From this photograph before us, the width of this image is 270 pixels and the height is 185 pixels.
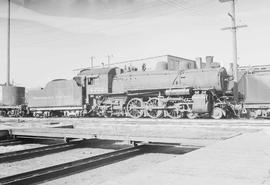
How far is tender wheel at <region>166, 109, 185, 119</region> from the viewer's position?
725 inches

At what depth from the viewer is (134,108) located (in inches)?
775

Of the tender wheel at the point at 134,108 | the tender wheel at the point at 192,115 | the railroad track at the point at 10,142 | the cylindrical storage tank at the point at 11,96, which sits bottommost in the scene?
the railroad track at the point at 10,142

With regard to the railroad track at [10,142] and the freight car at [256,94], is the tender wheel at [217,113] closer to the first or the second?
the freight car at [256,94]

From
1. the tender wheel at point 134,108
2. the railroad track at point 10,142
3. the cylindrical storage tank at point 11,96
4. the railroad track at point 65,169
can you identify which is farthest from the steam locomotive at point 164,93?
the railroad track at point 65,169

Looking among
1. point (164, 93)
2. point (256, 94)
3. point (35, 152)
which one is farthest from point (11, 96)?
point (35, 152)

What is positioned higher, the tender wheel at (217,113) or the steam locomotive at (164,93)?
the steam locomotive at (164,93)

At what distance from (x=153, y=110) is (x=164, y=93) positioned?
118 cm

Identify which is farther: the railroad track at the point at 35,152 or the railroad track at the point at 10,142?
the railroad track at the point at 10,142

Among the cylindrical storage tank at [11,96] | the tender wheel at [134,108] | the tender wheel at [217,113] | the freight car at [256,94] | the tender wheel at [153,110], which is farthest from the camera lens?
the cylindrical storage tank at [11,96]

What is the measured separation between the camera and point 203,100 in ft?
56.3

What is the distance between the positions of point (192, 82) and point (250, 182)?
15.2 m

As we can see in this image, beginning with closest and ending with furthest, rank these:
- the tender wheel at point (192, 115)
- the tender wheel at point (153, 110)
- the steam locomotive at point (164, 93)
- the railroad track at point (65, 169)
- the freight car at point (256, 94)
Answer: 1. the railroad track at point (65, 169)
2. the freight car at point (256, 94)
3. the steam locomotive at point (164, 93)
4. the tender wheel at point (192, 115)
5. the tender wheel at point (153, 110)

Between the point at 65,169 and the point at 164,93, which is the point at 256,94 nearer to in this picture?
the point at 164,93

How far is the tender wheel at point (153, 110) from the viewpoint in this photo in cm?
1889
